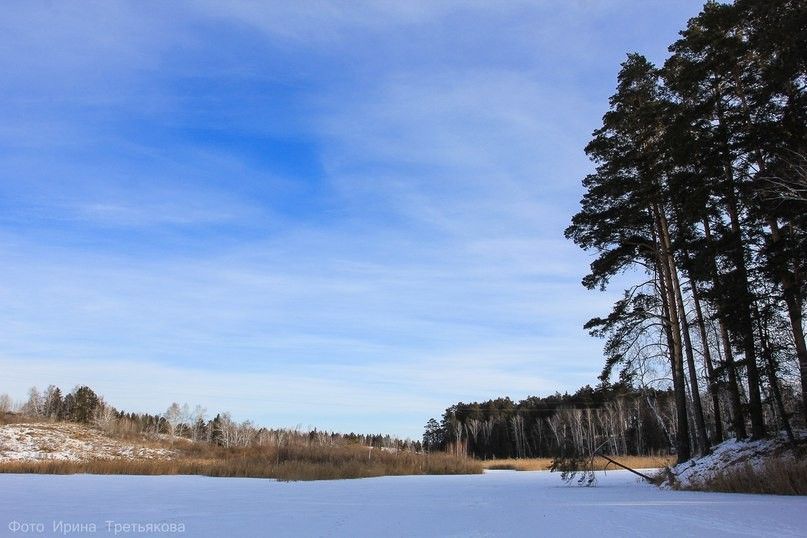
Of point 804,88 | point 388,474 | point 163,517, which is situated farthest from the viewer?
point 388,474

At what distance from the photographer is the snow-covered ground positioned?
42.8 ft

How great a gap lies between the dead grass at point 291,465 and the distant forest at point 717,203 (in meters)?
12.1

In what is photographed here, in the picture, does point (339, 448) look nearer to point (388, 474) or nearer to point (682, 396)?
point (388, 474)

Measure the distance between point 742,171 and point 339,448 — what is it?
26.6 m

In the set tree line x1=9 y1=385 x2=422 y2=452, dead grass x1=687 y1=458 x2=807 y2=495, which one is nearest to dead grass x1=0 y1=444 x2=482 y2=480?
dead grass x1=687 y1=458 x2=807 y2=495

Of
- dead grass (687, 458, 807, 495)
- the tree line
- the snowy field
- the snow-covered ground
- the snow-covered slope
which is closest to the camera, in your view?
the snowy field

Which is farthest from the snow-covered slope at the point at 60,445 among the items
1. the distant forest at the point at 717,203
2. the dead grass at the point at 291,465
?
the distant forest at the point at 717,203

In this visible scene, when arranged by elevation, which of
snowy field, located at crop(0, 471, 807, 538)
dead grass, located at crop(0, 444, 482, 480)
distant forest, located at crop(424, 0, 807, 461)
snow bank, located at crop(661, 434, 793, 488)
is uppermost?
distant forest, located at crop(424, 0, 807, 461)

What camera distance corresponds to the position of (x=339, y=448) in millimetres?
33531

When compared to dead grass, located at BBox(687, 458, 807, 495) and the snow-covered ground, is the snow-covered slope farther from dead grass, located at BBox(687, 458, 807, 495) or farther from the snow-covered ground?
dead grass, located at BBox(687, 458, 807, 495)

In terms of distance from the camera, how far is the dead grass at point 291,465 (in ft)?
82.8

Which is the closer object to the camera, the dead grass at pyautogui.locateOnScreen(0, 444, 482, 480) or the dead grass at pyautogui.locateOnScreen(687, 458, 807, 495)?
the dead grass at pyautogui.locateOnScreen(687, 458, 807, 495)

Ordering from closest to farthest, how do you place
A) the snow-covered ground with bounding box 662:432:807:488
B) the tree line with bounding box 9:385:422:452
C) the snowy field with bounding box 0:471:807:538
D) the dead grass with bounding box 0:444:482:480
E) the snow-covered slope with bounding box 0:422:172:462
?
the snowy field with bounding box 0:471:807:538, the snow-covered ground with bounding box 662:432:807:488, the dead grass with bounding box 0:444:482:480, the snow-covered slope with bounding box 0:422:172:462, the tree line with bounding box 9:385:422:452

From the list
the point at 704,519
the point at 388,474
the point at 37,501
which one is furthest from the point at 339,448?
the point at 704,519
